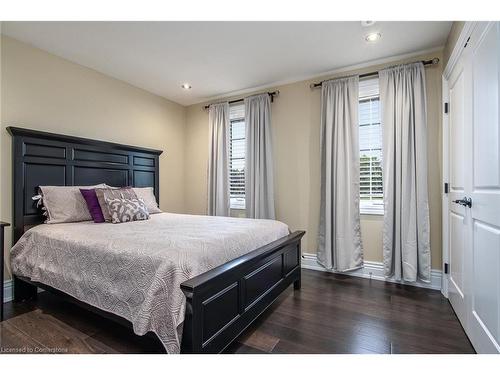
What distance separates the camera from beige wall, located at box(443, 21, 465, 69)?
6.79 ft

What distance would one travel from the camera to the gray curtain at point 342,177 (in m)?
3.13

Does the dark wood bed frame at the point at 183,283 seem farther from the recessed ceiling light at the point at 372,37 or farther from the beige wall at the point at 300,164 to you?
the recessed ceiling light at the point at 372,37

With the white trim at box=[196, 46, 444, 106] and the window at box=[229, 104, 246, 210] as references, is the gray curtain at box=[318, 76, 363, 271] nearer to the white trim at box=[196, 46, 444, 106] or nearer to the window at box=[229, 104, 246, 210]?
the white trim at box=[196, 46, 444, 106]

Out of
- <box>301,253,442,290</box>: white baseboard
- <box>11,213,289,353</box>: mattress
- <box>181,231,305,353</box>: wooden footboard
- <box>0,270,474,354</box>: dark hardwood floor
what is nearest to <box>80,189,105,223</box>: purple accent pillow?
<box>11,213,289,353</box>: mattress

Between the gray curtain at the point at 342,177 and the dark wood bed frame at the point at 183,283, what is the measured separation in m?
0.69

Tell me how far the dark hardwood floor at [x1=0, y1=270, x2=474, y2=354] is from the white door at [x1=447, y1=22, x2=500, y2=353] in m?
0.21

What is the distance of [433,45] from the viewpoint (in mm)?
2684

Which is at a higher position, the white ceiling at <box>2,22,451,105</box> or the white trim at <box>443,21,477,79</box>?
the white ceiling at <box>2,22,451,105</box>

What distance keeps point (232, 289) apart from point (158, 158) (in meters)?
2.88

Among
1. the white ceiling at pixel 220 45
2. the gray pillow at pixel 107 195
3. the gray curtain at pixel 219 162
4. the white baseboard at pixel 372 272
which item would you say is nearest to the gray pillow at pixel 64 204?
the gray pillow at pixel 107 195

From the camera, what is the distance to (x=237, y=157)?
13.4 feet

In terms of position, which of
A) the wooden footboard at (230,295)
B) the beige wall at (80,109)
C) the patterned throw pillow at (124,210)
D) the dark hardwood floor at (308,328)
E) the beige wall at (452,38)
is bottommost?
the dark hardwood floor at (308,328)
